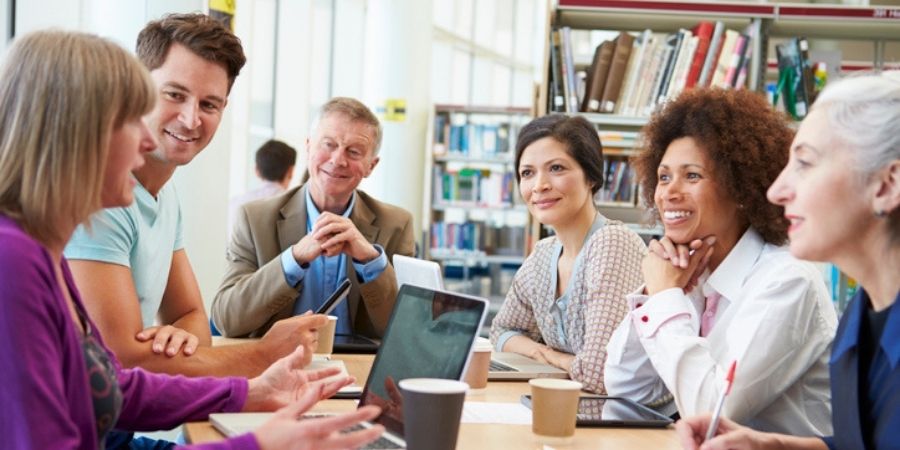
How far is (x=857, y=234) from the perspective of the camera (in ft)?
5.04

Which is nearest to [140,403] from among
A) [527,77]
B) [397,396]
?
[397,396]

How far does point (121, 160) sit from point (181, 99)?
3.65 feet

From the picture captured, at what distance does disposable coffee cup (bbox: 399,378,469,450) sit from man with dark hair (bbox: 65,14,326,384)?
30.2 inches

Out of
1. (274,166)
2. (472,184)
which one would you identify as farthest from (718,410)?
(472,184)

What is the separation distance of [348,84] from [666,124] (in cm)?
656

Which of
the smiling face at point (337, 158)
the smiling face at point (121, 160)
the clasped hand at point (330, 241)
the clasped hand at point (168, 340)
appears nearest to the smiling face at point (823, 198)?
the smiling face at point (121, 160)

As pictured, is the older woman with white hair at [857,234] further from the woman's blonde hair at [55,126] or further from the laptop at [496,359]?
the woman's blonde hair at [55,126]

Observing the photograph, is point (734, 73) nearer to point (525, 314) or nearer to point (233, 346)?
point (525, 314)

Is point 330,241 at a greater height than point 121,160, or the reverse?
point 121,160

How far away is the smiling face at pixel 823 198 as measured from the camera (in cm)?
153

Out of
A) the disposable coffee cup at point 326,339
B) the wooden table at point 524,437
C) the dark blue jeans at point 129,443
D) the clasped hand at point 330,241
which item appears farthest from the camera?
the clasped hand at point 330,241

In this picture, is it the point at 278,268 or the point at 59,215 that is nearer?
the point at 59,215

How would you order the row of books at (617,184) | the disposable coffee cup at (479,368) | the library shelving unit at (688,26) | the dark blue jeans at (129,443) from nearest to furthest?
the dark blue jeans at (129,443) → the disposable coffee cup at (479,368) → the library shelving unit at (688,26) → the row of books at (617,184)

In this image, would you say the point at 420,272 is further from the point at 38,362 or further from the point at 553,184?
the point at 38,362
